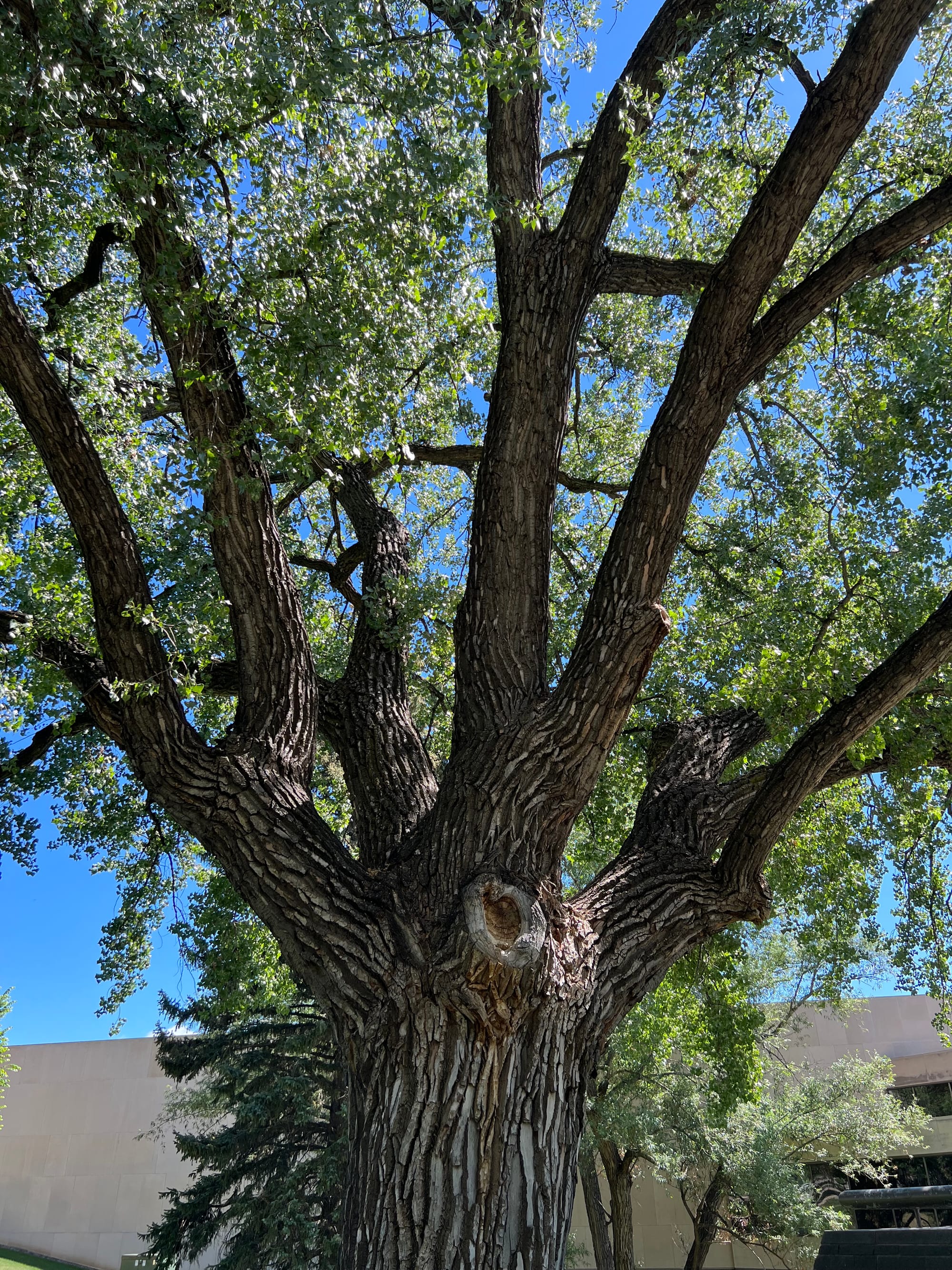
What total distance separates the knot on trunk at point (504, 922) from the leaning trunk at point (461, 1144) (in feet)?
0.80

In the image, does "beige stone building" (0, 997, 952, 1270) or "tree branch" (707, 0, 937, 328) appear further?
"beige stone building" (0, 997, 952, 1270)

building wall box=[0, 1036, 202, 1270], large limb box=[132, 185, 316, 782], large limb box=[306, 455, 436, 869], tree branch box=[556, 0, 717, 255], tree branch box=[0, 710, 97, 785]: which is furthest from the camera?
building wall box=[0, 1036, 202, 1270]

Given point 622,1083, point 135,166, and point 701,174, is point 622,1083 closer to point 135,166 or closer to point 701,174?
point 701,174

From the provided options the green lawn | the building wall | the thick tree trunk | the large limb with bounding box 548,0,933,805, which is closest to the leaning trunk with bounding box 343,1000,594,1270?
the large limb with bounding box 548,0,933,805

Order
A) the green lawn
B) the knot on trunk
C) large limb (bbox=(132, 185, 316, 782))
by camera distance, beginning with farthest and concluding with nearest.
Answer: the green lawn, large limb (bbox=(132, 185, 316, 782)), the knot on trunk

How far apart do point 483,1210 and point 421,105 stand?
14.1ft

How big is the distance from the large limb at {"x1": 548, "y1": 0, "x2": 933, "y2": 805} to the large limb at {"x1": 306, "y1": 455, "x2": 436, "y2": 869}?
108 centimetres

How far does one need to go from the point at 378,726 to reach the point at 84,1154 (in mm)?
26669

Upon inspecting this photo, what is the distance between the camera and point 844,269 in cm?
397

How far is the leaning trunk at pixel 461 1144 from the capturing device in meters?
2.96

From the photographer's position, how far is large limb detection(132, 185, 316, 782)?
159 inches

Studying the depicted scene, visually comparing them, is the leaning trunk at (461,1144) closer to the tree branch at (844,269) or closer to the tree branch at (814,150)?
the tree branch at (844,269)

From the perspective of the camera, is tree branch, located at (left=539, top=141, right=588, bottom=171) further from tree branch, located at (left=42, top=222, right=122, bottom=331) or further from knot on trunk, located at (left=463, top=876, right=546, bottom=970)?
knot on trunk, located at (left=463, top=876, right=546, bottom=970)

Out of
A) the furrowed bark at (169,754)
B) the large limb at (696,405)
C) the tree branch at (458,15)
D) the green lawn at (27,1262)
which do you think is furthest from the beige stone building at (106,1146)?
the tree branch at (458,15)
